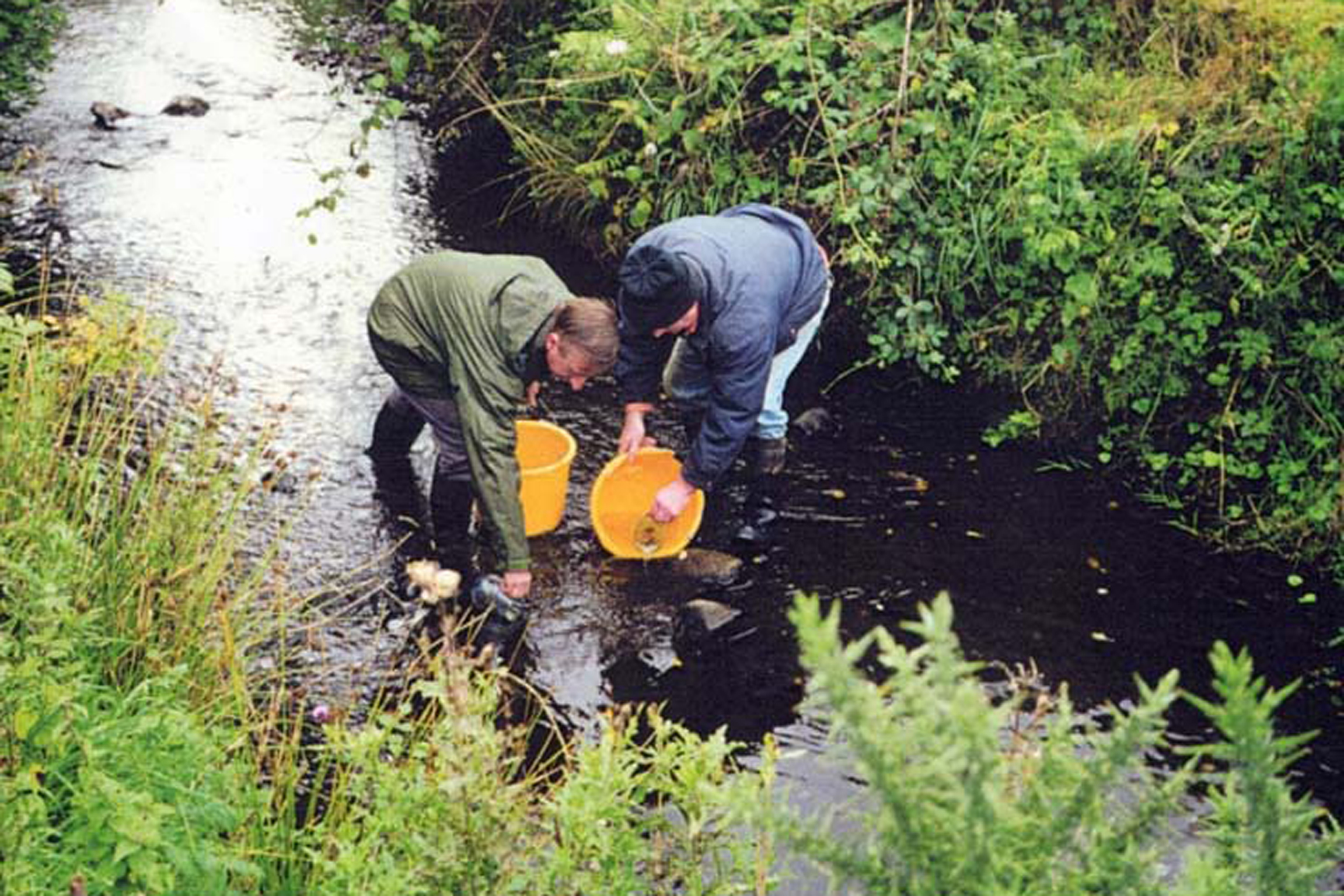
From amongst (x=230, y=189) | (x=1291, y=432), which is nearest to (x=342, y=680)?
(x=1291, y=432)

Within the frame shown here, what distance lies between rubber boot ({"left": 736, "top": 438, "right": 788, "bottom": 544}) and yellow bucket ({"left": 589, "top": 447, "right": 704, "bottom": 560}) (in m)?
0.31

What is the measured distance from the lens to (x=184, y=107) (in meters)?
9.68

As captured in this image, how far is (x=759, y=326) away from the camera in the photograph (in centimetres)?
504

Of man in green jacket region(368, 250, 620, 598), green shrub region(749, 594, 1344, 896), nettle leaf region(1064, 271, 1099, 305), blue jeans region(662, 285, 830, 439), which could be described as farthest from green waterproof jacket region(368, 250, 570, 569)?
green shrub region(749, 594, 1344, 896)

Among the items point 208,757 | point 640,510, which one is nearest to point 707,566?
point 640,510

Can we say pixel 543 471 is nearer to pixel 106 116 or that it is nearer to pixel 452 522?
pixel 452 522

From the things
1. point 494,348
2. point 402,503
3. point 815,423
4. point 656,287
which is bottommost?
point 402,503

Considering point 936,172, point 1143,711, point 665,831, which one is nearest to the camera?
point 1143,711

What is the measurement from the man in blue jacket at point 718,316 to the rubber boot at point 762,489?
0.05 meters

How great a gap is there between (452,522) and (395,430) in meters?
0.60

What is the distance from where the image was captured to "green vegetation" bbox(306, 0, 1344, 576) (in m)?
5.87

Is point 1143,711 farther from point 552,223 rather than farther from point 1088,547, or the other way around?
point 552,223

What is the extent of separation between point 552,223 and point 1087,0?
3337 mm

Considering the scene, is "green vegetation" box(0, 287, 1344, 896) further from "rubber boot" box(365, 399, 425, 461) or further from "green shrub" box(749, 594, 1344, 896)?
"rubber boot" box(365, 399, 425, 461)
